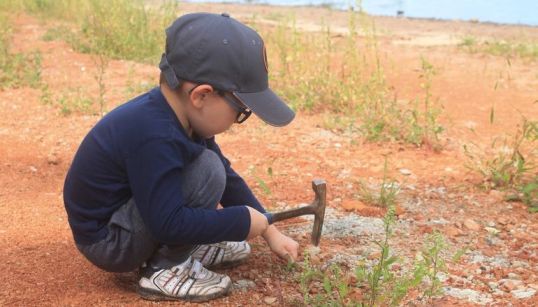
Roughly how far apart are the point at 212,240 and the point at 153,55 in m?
4.40

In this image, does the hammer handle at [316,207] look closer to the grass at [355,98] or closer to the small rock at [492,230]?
the small rock at [492,230]

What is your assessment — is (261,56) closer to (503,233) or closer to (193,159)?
(193,159)

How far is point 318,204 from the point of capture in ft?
8.68

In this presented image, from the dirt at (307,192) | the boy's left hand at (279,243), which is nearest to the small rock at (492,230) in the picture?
the dirt at (307,192)

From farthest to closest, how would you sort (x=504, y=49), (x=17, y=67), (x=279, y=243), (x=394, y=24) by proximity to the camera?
1. (x=394, y=24)
2. (x=504, y=49)
3. (x=17, y=67)
4. (x=279, y=243)

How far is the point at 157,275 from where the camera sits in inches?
91.4

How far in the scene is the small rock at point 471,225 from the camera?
303cm

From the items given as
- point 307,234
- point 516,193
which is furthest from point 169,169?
point 516,193

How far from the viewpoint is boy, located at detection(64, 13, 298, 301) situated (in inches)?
79.7

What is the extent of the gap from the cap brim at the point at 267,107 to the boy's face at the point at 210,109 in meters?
0.04

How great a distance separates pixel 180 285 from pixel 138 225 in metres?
0.28

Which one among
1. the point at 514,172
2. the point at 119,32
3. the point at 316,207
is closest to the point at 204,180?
the point at 316,207

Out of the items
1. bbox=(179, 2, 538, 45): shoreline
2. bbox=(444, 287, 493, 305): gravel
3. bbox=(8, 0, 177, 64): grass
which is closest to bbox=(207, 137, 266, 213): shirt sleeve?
bbox=(444, 287, 493, 305): gravel

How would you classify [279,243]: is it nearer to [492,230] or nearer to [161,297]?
[161,297]
